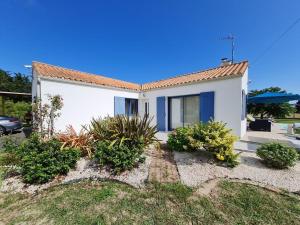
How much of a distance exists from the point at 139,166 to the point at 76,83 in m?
7.84

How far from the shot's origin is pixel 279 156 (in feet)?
17.6

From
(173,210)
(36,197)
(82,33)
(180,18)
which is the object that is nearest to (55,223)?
(36,197)

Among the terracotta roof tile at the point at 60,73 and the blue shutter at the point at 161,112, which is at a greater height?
the terracotta roof tile at the point at 60,73

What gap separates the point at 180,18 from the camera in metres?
12.1

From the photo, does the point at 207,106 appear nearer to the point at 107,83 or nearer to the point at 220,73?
the point at 220,73

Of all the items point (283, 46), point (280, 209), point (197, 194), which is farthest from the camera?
point (283, 46)

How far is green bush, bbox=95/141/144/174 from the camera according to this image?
5133 mm

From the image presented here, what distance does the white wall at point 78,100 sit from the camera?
9688mm

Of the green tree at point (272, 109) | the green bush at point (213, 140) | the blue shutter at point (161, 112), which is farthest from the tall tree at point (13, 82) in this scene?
the green tree at point (272, 109)

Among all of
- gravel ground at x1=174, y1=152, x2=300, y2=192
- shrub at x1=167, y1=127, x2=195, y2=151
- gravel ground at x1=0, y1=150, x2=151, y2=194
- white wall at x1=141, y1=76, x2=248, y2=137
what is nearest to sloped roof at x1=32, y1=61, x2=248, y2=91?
white wall at x1=141, y1=76, x2=248, y2=137

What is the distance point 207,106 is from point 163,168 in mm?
6275

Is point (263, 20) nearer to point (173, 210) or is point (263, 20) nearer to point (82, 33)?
point (173, 210)

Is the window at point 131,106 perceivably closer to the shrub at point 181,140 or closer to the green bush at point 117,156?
the shrub at point 181,140

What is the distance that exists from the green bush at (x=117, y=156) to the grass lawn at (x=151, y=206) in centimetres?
75
